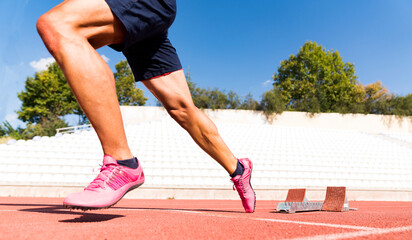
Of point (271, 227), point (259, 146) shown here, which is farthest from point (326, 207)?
point (259, 146)

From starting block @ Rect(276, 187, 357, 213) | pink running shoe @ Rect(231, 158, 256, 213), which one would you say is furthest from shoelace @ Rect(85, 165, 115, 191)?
starting block @ Rect(276, 187, 357, 213)

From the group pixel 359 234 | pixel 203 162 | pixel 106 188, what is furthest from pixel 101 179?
pixel 203 162

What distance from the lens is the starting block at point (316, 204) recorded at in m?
2.26

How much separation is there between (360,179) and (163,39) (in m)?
9.13

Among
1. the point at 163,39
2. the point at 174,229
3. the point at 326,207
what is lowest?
the point at 326,207

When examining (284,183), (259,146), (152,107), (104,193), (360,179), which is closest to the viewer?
(104,193)

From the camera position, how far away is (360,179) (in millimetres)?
9195

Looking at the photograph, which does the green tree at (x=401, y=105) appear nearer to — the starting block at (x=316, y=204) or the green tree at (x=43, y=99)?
the starting block at (x=316, y=204)

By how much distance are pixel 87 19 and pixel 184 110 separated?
2.52 feet

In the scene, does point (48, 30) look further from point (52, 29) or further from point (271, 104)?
point (271, 104)

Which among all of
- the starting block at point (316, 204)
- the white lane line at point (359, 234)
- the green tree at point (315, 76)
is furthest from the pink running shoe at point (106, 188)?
the green tree at point (315, 76)

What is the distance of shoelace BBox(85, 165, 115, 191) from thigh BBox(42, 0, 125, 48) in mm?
543

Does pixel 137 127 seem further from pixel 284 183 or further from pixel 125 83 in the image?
pixel 125 83

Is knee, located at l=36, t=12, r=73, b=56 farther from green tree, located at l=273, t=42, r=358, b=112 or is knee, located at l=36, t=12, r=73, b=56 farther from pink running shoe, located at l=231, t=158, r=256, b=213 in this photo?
green tree, located at l=273, t=42, r=358, b=112
